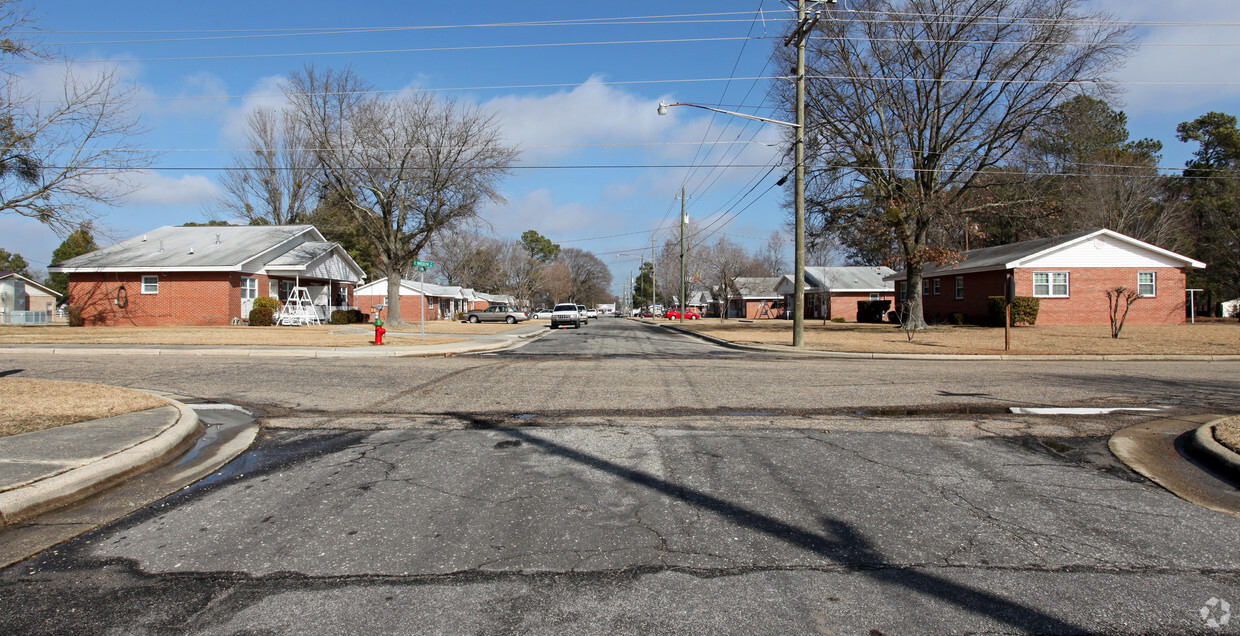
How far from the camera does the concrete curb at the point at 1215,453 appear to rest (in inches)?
220

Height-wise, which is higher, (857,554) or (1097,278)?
(1097,278)

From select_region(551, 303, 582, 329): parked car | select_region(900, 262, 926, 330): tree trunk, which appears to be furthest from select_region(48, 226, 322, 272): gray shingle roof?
select_region(900, 262, 926, 330): tree trunk

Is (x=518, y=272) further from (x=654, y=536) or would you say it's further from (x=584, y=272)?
(x=654, y=536)

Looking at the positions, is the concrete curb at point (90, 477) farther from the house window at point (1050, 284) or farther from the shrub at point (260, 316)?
the house window at point (1050, 284)

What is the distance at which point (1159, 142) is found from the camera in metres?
50.4

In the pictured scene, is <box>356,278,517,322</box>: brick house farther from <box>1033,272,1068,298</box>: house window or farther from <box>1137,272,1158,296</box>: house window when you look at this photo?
<box>1137,272,1158,296</box>: house window

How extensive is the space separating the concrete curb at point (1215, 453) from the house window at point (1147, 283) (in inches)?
1233

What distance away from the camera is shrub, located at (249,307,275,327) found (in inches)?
1219

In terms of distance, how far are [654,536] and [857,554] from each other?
1.21 m

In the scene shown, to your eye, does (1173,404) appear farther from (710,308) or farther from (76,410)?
(710,308)

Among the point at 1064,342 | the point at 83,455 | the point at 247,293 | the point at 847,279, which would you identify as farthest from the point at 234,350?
the point at 847,279

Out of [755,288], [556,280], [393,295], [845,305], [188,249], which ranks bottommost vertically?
[845,305]

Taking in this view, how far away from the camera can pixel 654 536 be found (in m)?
4.15

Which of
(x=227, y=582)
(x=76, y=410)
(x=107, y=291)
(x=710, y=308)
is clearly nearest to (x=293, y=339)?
(x=76, y=410)
